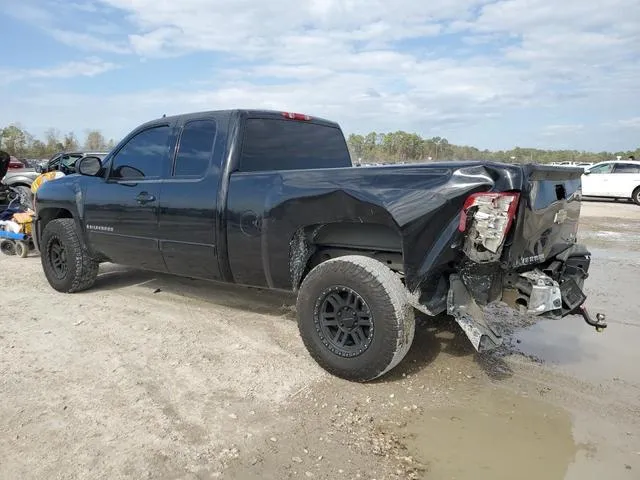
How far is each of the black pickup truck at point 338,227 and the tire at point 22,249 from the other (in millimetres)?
3528

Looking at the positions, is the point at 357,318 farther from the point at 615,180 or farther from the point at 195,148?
the point at 615,180

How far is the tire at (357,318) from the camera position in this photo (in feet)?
11.8

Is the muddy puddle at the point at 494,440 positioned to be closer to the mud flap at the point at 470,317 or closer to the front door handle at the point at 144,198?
the mud flap at the point at 470,317

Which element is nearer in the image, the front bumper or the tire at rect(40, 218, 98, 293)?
the front bumper

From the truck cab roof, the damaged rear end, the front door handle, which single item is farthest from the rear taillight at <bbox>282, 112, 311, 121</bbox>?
the damaged rear end

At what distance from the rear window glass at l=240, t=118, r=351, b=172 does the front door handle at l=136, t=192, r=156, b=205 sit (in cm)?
104

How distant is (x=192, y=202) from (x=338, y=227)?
1.41m

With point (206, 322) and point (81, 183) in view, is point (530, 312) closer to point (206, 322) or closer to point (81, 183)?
point (206, 322)

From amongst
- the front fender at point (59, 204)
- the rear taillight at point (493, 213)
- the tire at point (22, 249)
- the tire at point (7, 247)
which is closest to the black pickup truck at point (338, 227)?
the rear taillight at point (493, 213)

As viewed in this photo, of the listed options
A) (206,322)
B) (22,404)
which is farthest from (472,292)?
(22,404)

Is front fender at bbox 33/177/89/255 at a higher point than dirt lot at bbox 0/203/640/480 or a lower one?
higher

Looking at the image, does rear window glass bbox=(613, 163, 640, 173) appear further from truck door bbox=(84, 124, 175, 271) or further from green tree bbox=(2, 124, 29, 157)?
green tree bbox=(2, 124, 29, 157)

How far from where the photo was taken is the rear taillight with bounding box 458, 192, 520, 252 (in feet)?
10.7

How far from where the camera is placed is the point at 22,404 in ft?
11.5
